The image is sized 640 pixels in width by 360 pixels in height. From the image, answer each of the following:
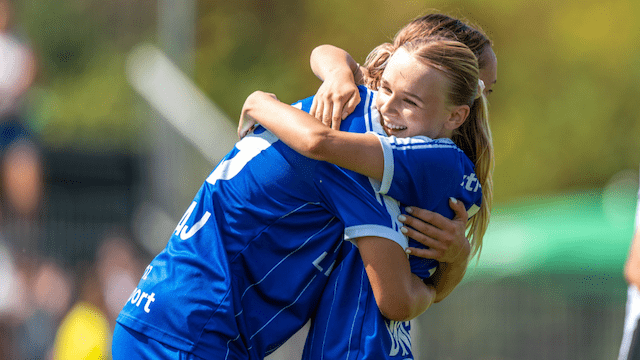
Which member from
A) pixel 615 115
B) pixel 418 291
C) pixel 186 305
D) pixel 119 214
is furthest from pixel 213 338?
pixel 615 115

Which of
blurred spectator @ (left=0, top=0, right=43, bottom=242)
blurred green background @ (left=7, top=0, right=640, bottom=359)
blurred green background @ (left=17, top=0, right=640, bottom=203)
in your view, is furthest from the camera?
blurred green background @ (left=17, top=0, right=640, bottom=203)

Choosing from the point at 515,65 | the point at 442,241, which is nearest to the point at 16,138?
the point at 442,241

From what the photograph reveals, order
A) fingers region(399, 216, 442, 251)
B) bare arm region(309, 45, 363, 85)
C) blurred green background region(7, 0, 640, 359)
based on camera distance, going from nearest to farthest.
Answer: fingers region(399, 216, 442, 251) → bare arm region(309, 45, 363, 85) → blurred green background region(7, 0, 640, 359)

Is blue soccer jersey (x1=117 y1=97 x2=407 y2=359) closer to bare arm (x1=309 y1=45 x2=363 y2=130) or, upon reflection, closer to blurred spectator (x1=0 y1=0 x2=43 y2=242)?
bare arm (x1=309 y1=45 x2=363 y2=130)

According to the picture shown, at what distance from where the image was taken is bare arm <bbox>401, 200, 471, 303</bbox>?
2139mm

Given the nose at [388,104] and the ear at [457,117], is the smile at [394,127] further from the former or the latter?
the ear at [457,117]

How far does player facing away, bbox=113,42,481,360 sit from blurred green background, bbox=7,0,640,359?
499 centimetres

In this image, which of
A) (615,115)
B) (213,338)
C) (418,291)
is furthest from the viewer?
(615,115)

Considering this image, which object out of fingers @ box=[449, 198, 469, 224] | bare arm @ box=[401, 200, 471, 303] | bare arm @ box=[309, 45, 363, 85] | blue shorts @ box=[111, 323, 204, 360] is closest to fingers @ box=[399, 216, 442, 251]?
bare arm @ box=[401, 200, 471, 303]

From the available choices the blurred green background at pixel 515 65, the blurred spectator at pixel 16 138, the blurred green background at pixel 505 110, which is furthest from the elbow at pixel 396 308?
the blurred green background at pixel 515 65

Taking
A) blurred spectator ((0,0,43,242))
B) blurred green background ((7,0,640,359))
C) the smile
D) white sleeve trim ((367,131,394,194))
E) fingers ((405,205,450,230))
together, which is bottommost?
blurred green background ((7,0,640,359))

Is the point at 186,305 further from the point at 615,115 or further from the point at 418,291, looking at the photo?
the point at 615,115

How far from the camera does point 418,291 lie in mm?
2176

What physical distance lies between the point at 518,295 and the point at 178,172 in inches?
198
